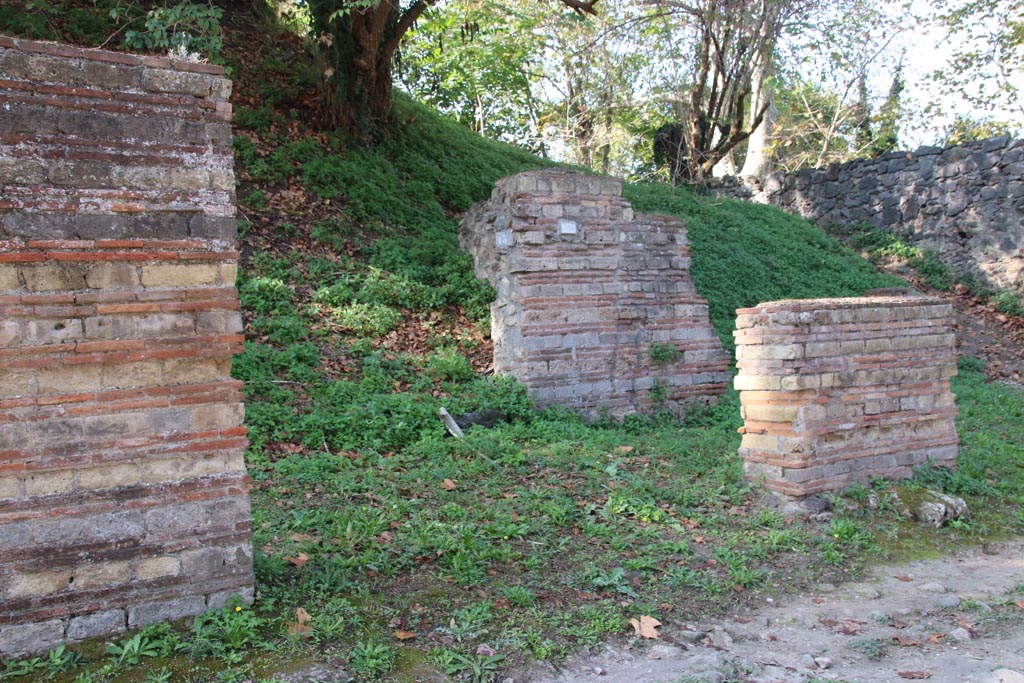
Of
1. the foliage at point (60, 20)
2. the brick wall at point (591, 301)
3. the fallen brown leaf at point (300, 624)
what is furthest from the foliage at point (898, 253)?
the fallen brown leaf at point (300, 624)

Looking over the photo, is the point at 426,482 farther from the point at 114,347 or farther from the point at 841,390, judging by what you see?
the point at 841,390

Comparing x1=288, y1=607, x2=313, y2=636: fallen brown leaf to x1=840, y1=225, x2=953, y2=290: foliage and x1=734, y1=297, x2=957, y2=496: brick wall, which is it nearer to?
x1=734, y1=297, x2=957, y2=496: brick wall

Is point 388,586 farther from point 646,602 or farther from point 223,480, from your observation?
point 646,602

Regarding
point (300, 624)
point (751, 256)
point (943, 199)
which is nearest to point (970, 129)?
point (943, 199)

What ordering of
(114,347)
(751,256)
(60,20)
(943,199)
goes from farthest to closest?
(943,199) → (751,256) → (60,20) → (114,347)

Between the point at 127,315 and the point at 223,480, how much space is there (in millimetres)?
992

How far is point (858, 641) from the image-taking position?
4371 millimetres

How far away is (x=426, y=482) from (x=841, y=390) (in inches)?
139

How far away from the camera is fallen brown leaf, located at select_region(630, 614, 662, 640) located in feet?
14.2

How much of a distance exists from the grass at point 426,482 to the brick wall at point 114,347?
0.35 metres

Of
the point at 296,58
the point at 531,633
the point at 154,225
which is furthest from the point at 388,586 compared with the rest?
the point at 296,58

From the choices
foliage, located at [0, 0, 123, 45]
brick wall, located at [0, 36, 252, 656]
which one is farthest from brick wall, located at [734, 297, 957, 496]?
foliage, located at [0, 0, 123, 45]

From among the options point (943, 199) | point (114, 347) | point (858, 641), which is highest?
point (943, 199)

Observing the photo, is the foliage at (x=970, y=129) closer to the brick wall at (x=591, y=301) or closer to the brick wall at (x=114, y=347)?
the brick wall at (x=591, y=301)
